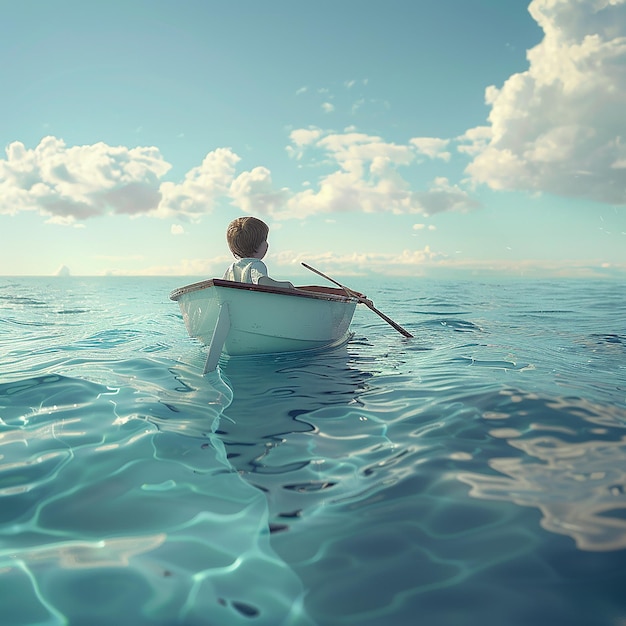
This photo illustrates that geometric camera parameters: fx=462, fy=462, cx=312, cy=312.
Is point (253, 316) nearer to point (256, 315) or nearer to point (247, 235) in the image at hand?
point (256, 315)

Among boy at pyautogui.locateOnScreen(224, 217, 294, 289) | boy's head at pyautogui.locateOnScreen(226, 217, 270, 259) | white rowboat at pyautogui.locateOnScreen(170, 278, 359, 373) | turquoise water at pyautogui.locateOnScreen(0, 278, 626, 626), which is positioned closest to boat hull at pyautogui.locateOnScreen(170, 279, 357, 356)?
white rowboat at pyautogui.locateOnScreen(170, 278, 359, 373)

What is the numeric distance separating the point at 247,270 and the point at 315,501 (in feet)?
14.3

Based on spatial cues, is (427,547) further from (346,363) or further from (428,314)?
(428,314)

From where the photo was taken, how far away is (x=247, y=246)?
6.60 metres

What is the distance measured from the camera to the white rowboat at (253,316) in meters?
5.92

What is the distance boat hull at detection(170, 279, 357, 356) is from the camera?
19.5 feet

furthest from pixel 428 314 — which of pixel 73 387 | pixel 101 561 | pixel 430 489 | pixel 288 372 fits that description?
pixel 101 561

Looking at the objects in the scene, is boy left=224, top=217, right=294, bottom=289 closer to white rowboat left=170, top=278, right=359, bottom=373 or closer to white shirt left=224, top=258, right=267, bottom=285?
white shirt left=224, top=258, right=267, bottom=285

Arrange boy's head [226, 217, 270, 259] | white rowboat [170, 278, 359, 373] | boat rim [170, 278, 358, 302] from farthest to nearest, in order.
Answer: boy's head [226, 217, 270, 259]
white rowboat [170, 278, 359, 373]
boat rim [170, 278, 358, 302]

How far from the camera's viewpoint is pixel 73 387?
488cm

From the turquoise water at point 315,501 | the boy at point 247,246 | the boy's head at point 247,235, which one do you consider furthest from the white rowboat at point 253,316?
the turquoise water at point 315,501

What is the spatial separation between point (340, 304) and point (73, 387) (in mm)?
4119

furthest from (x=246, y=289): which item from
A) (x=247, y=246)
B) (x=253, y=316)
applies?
(x=247, y=246)

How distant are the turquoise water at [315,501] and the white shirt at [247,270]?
1.67 m
